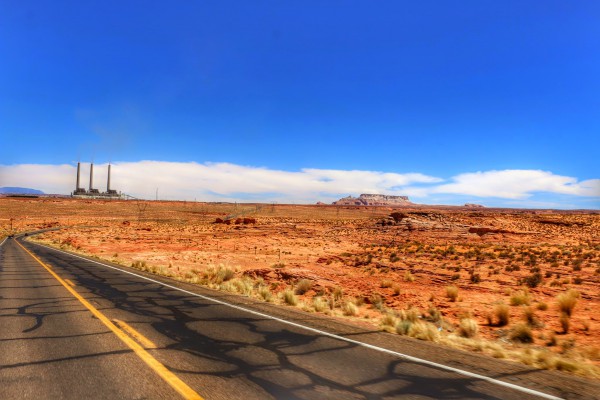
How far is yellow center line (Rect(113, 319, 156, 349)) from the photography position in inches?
247

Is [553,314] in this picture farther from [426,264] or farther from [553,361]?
[426,264]

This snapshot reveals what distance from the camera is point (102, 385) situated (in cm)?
459

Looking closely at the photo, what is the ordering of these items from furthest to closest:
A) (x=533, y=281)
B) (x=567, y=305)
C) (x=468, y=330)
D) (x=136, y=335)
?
(x=533, y=281), (x=567, y=305), (x=468, y=330), (x=136, y=335)

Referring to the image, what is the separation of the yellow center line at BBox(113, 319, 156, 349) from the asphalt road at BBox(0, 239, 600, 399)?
36 mm

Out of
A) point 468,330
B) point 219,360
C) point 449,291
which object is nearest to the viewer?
point 219,360

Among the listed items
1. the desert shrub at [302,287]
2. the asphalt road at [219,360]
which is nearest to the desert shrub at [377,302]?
the desert shrub at [302,287]

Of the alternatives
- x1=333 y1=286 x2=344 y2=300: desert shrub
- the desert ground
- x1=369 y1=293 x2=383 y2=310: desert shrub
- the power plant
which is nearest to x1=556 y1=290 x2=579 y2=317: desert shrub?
the desert ground

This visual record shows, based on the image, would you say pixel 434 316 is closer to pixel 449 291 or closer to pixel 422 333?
pixel 422 333

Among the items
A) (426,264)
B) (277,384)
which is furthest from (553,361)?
(426,264)

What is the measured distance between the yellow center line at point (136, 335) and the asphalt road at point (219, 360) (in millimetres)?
36

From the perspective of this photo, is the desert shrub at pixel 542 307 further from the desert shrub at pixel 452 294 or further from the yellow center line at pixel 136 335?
the yellow center line at pixel 136 335

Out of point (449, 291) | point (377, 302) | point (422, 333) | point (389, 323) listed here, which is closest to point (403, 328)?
point (422, 333)

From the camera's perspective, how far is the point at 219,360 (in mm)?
5672

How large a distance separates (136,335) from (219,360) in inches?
84.2
